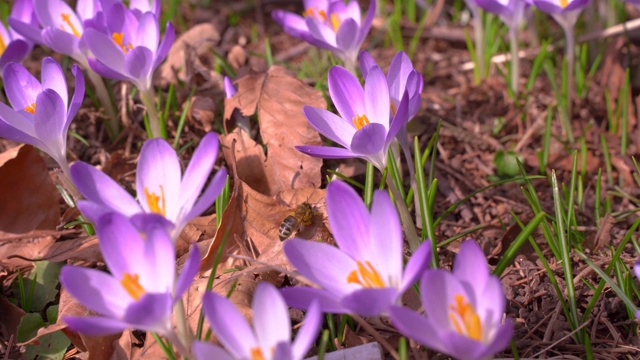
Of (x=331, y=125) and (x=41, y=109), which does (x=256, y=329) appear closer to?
(x=331, y=125)

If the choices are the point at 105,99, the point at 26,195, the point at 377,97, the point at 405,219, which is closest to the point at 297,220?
the point at 405,219

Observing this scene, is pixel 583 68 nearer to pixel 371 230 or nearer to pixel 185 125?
pixel 185 125

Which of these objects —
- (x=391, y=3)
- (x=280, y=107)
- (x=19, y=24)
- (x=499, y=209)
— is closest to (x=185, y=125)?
(x=280, y=107)

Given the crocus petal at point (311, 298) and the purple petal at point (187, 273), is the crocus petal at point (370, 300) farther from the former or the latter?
the purple petal at point (187, 273)

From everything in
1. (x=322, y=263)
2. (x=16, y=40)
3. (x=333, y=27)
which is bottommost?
(x=322, y=263)

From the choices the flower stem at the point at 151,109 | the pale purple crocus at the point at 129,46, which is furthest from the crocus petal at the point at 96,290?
the flower stem at the point at 151,109
